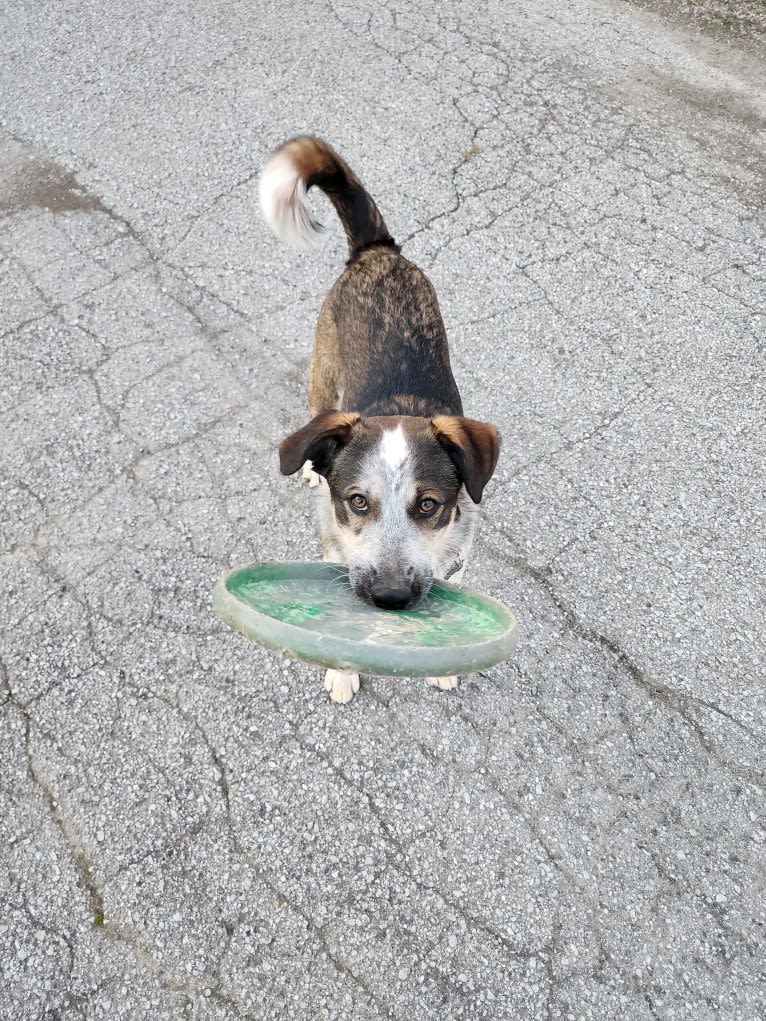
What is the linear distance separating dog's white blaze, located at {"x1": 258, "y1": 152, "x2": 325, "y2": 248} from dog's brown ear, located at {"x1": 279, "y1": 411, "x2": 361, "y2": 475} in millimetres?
1342

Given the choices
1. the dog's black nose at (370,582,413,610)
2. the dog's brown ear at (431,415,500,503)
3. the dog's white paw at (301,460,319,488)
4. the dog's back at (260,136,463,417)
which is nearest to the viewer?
the dog's black nose at (370,582,413,610)

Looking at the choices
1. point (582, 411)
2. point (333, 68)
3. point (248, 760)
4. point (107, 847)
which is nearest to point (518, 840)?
point (248, 760)

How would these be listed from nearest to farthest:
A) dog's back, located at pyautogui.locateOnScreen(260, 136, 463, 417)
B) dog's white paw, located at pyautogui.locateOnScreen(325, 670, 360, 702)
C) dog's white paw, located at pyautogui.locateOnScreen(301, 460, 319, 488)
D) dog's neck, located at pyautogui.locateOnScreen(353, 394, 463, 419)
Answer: dog's white paw, located at pyautogui.locateOnScreen(325, 670, 360, 702) → dog's neck, located at pyautogui.locateOnScreen(353, 394, 463, 419) → dog's back, located at pyautogui.locateOnScreen(260, 136, 463, 417) → dog's white paw, located at pyautogui.locateOnScreen(301, 460, 319, 488)

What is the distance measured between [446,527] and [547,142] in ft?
14.6

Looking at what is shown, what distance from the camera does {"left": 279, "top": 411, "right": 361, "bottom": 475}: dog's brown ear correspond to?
2771 mm

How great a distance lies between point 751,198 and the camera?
572 centimetres

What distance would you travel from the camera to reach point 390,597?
8.95 feet

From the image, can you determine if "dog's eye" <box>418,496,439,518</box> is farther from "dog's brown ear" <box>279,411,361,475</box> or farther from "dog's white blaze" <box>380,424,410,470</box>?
"dog's brown ear" <box>279,411,361,475</box>

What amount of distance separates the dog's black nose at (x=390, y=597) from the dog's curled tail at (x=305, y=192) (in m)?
2.05

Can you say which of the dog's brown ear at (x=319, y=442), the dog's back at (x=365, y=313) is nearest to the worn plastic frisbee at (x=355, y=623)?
the dog's brown ear at (x=319, y=442)

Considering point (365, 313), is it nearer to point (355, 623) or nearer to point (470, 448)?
point (470, 448)

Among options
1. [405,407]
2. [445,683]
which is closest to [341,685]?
[445,683]

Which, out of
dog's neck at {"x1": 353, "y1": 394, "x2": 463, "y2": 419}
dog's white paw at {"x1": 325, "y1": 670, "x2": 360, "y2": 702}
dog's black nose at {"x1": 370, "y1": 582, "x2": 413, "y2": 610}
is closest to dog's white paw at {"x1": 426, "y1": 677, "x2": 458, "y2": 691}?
dog's white paw at {"x1": 325, "y1": 670, "x2": 360, "y2": 702}

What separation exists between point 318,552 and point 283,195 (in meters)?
1.75
